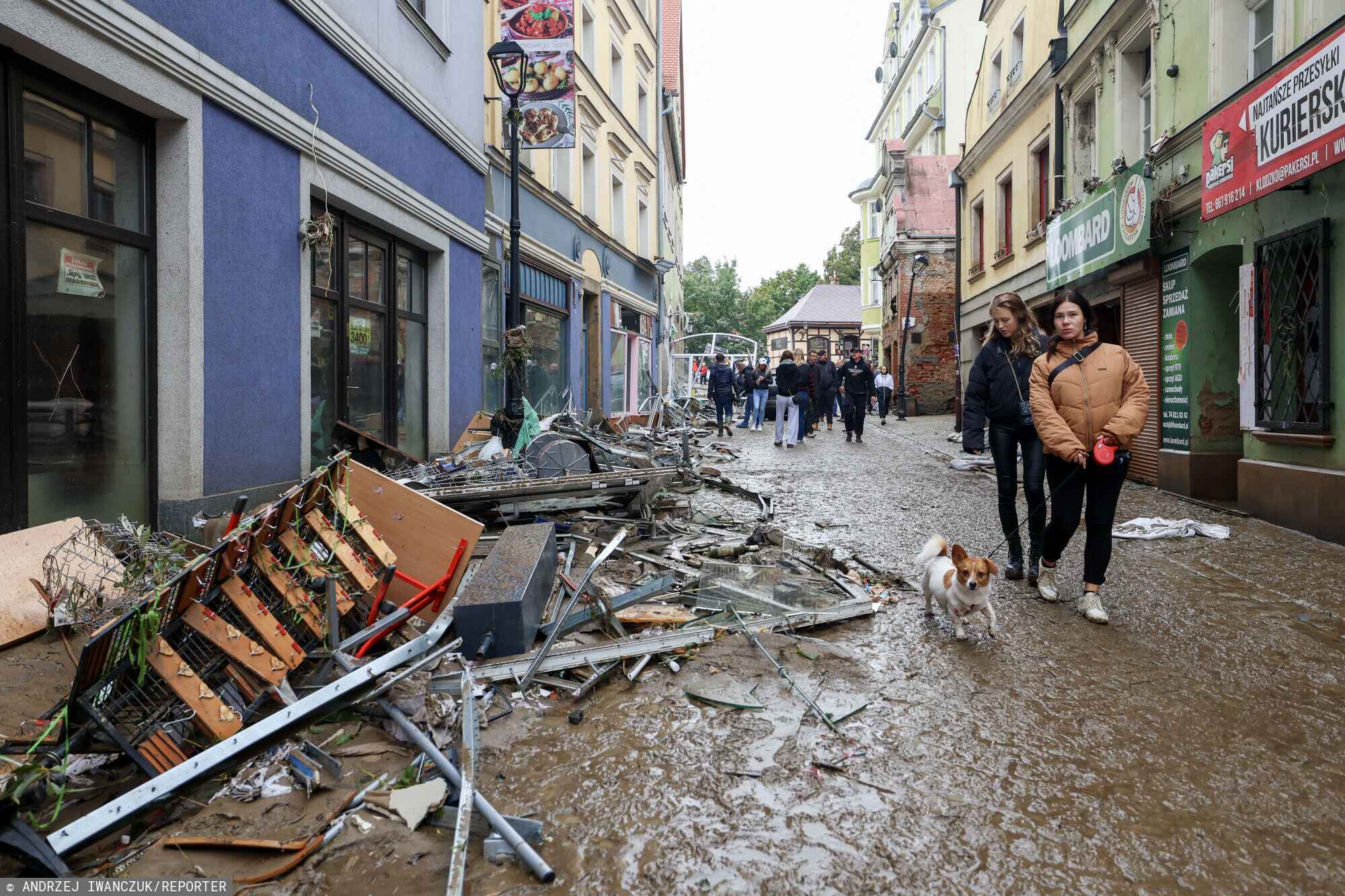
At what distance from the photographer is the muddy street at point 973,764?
8.05 ft

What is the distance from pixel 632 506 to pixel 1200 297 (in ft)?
23.9

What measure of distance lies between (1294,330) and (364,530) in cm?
830

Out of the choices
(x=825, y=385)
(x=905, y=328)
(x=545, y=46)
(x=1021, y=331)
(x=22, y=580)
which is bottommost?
(x=22, y=580)

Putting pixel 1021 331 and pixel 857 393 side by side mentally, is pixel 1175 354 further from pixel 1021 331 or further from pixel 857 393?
pixel 857 393

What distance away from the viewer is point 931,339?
32250 millimetres

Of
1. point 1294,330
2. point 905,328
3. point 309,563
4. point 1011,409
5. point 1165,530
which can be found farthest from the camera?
point 905,328

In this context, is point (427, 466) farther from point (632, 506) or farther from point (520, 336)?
point (520, 336)

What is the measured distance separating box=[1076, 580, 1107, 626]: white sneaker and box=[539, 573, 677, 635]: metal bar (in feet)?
7.73

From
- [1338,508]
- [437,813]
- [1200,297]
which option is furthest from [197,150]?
[1200,297]

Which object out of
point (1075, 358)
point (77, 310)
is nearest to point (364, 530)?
point (77, 310)

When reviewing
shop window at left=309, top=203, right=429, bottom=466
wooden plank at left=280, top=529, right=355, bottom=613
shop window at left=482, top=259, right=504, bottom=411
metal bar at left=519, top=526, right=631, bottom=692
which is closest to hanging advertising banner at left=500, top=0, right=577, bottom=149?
shop window at left=482, top=259, right=504, bottom=411

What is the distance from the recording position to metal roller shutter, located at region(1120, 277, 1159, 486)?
445 inches

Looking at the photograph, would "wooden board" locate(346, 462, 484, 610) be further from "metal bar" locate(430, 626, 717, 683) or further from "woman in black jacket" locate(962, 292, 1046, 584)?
"woman in black jacket" locate(962, 292, 1046, 584)

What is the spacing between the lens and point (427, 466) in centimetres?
819
